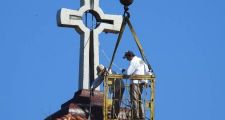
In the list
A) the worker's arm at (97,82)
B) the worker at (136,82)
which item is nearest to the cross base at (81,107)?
the worker's arm at (97,82)

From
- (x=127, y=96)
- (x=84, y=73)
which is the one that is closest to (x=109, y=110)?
(x=127, y=96)

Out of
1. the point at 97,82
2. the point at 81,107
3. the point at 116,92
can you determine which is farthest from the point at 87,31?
the point at 116,92

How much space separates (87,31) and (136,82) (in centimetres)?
360

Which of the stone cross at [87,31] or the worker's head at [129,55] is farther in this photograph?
the stone cross at [87,31]

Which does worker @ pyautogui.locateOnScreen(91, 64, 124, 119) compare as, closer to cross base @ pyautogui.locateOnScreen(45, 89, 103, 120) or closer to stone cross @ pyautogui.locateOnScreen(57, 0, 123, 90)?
cross base @ pyautogui.locateOnScreen(45, 89, 103, 120)

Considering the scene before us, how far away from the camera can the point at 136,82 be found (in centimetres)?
2500

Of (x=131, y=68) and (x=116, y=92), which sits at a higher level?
(x=131, y=68)

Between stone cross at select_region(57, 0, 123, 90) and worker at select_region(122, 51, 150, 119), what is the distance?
2.34 metres

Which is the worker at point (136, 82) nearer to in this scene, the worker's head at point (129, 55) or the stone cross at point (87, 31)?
the worker's head at point (129, 55)

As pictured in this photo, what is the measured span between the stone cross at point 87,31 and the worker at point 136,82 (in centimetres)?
234

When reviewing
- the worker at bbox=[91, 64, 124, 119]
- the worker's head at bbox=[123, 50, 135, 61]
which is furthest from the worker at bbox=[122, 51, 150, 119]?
the worker at bbox=[91, 64, 124, 119]

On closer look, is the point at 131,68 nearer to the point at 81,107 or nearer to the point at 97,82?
the point at 97,82

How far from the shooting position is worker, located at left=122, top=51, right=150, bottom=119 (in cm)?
2469

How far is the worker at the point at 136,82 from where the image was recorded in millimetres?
24688
